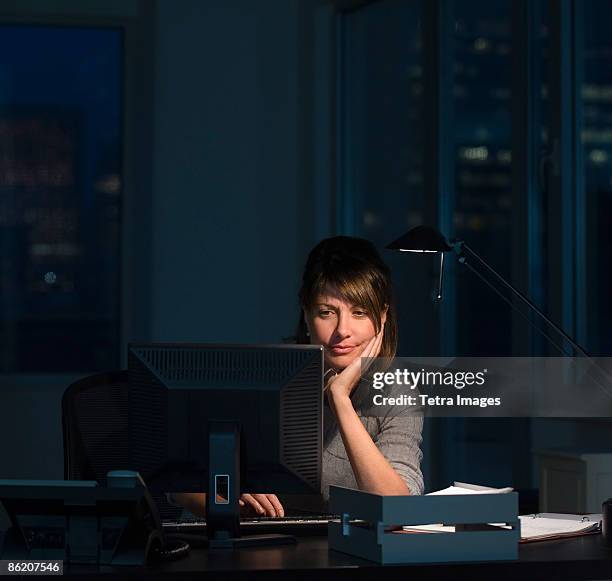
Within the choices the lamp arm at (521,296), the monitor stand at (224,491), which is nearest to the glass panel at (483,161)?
the lamp arm at (521,296)

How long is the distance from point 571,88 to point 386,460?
251 cm

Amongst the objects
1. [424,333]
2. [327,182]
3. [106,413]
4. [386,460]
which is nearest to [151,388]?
[386,460]

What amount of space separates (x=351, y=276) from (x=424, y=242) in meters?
0.22

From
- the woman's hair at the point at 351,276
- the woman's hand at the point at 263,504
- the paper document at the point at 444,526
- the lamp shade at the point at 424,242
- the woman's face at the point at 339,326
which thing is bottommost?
the woman's hand at the point at 263,504

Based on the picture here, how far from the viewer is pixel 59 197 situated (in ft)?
20.8

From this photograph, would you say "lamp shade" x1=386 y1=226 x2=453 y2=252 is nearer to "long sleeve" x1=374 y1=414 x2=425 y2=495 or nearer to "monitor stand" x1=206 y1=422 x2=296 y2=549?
"long sleeve" x1=374 y1=414 x2=425 y2=495

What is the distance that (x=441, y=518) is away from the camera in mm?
2170

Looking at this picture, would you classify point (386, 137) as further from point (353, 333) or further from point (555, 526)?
point (555, 526)

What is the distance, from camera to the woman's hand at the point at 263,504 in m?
2.91

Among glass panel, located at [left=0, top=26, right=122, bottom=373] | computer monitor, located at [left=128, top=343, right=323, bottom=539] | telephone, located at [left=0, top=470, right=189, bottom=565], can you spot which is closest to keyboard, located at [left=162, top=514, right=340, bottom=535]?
computer monitor, located at [left=128, top=343, right=323, bottom=539]

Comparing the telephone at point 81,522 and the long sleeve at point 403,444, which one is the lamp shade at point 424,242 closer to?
the long sleeve at point 403,444

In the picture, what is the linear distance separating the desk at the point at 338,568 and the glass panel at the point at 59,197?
4.16 m

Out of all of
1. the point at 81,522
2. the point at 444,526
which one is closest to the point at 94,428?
the point at 81,522

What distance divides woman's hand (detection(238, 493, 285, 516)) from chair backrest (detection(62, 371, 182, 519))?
397 mm
